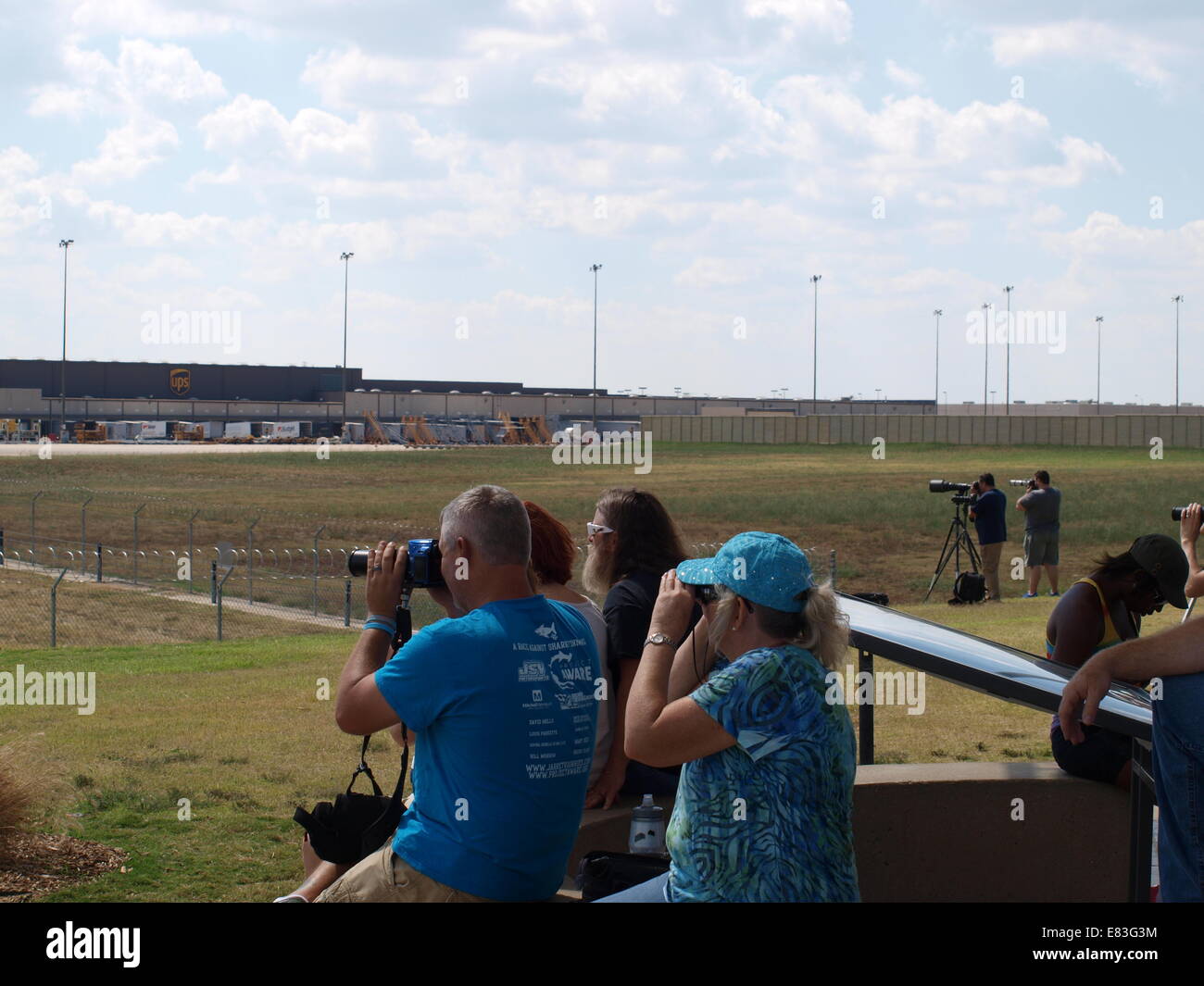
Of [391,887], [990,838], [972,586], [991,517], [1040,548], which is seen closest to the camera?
[391,887]

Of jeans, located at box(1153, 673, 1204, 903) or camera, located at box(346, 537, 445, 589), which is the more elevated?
camera, located at box(346, 537, 445, 589)

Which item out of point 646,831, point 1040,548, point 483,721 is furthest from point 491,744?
point 1040,548

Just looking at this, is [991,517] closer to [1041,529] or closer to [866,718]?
[1041,529]

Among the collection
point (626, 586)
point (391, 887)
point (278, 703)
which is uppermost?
point (626, 586)

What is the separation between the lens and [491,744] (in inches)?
130

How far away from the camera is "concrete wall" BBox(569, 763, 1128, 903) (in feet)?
15.7

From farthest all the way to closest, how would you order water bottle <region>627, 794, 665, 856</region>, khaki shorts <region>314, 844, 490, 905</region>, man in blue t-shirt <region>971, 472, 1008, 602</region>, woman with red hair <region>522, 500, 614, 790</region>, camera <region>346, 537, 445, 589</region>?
man in blue t-shirt <region>971, 472, 1008, 602</region>
woman with red hair <region>522, 500, 614, 790</region>
water bottle <region>627, 794, 665, 856</region>
camera <region>346, 537, 445, 589</region>
khaki shorts <region>314, 844, 490, 905</region>

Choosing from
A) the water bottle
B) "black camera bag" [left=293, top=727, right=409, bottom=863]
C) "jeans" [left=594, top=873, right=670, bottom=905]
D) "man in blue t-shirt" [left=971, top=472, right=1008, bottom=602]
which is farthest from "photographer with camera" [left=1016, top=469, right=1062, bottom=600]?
"jeans" [left=594, top=873, right=670, bottom=905]

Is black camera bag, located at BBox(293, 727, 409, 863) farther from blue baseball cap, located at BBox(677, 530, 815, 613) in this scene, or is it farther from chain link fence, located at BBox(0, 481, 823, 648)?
chain link fence, located at BBox(0, 481, 823, 648)

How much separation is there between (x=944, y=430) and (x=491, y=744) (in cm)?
8087

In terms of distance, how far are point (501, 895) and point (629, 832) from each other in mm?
1150

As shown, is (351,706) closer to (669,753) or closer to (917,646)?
(669,753)

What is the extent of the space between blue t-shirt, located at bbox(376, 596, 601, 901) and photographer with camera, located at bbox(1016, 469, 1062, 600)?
15.6m
